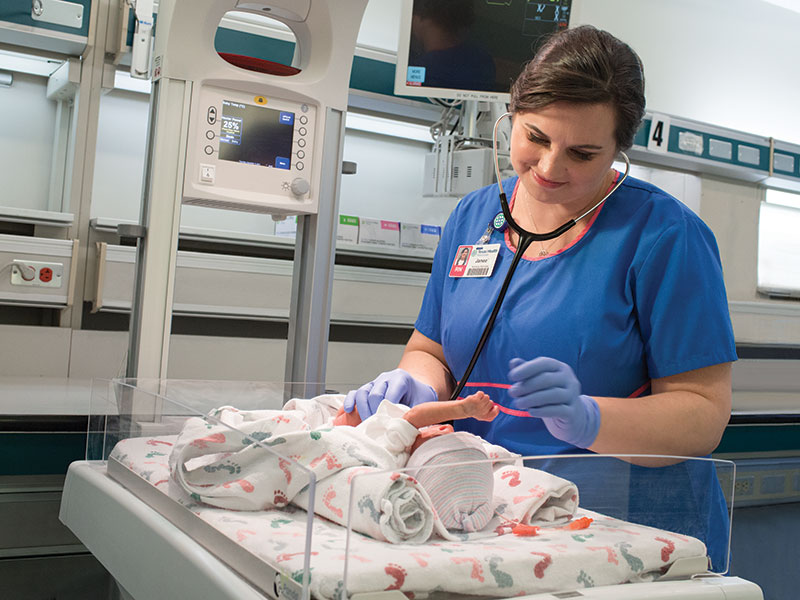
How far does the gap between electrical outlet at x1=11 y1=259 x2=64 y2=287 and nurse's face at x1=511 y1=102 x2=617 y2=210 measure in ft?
6.60

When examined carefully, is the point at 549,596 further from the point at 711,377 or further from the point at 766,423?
the point at 766,423

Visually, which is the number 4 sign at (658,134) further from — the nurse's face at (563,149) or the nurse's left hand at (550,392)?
the nurse's left hand at (550,392)

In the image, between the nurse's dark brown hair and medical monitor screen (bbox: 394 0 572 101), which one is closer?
the nurse's dark brown hair

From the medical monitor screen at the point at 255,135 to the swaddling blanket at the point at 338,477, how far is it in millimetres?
1172

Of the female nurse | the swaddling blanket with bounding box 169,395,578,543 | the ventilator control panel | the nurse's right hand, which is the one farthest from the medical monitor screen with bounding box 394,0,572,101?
the swaddling blanket with bounding box 169,395,578,543

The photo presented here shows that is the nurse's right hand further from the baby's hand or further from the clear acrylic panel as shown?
the baby's hand

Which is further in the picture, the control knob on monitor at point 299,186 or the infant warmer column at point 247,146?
the control knob on monitor at point 299,186

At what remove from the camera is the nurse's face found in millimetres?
1383

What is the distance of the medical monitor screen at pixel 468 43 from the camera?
317 centimetres

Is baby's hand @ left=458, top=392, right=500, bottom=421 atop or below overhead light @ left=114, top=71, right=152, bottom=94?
below

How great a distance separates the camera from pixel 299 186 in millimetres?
2230

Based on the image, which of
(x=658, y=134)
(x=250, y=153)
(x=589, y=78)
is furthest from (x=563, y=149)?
(x=658, y=134)

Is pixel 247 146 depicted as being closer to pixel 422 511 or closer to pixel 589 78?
pixel 589 78

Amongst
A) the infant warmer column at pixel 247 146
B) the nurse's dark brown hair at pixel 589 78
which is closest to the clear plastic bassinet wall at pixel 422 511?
the nurse's dark brown hair at pixel 589 78
